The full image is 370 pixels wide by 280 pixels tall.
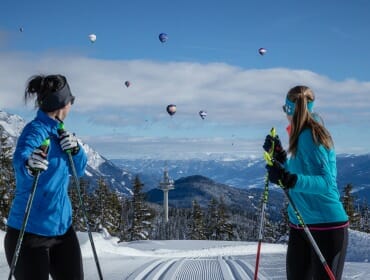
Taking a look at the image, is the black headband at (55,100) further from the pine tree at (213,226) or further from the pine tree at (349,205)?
the pine tree at (213,226)

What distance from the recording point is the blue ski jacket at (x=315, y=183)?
3.85 meters

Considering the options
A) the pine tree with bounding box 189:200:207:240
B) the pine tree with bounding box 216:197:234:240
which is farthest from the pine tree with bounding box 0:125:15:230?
the pine tree with bounding box 216:197:234:240

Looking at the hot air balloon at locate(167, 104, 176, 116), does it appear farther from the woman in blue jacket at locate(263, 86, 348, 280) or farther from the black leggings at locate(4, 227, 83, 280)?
the black leggings at locate(4, 227, 83, 280)

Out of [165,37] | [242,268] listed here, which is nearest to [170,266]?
[242,268]

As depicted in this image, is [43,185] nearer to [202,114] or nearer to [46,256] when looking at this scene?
[46,256]

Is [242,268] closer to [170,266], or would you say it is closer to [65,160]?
[170,266]

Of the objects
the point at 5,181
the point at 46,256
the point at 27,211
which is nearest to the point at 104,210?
the point at 5,181

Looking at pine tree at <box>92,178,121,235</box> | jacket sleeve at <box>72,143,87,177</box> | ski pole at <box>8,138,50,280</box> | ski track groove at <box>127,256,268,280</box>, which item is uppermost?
jacket sleeve at <box>72,143,87,177</box>

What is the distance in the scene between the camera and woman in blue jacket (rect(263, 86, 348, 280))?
3.88 meters

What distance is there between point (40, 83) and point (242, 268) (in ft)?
28.6

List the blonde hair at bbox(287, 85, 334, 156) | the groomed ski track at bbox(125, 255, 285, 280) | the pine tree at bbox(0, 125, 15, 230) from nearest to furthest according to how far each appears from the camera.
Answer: the blonde hair at bbox(287, 85, 334, 156) → the groomed ski track at bbox(125, 255, 285, 280) → the pine tree at bbox(0, 125, 15, 230)

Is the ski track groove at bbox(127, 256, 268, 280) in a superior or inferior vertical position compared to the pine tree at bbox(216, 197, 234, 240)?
superior

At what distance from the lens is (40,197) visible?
3.66 meters

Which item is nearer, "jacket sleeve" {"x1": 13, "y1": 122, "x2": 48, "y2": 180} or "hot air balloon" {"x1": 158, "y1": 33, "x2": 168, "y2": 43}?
"jacket sleeve" {"x1": 13, "y1": 122, "x2": 48, "y2": 180}
